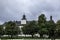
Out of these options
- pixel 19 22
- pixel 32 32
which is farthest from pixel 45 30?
pixel 19 22

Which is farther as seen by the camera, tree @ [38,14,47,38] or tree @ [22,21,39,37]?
tree @ [22,21,39,37]

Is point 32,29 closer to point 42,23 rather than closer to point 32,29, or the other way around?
point 32,29

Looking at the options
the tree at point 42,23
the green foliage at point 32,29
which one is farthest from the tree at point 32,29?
the tree at point 42,23

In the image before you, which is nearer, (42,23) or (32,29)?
(42,23)

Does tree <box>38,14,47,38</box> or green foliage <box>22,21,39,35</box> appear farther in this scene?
green foliage <box>22,21,39,35</box>

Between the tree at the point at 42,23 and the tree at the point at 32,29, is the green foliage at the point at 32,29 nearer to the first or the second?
the tree at the point at 32,29

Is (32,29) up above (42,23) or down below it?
below

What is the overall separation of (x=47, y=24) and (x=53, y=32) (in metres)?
4.37

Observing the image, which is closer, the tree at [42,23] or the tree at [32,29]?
the tree at [42,23]

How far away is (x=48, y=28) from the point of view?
90.6 m

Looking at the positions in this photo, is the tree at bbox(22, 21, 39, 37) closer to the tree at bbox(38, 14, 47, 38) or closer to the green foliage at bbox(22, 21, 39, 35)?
the green foliage at bbox(22, 21, 39, 35)

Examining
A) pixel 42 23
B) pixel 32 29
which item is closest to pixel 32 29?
pixel 32 29

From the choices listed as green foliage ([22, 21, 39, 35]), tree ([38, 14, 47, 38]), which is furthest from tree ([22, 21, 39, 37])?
tree ([38, 14, 47, 38])

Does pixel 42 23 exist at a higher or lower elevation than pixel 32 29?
higher
